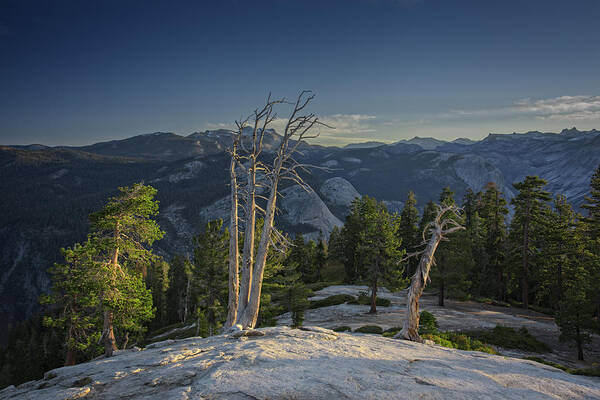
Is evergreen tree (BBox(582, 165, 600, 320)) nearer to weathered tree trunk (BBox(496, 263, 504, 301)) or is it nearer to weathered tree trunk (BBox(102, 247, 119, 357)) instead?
weathered tree trunk (BBox(496, 263, 504, 301))

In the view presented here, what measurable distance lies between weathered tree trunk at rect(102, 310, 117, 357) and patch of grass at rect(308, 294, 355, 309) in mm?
24243

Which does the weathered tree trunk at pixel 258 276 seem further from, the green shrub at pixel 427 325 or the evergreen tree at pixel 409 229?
the evergreen tree at pixel 409 229

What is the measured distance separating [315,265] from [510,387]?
57.8m

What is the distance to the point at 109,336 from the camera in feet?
42.8

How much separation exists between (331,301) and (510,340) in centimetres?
1890

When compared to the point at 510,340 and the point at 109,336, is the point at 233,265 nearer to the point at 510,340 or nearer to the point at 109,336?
the point at 109,336

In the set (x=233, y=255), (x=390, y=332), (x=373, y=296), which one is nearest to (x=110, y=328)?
(x=233, y=255)

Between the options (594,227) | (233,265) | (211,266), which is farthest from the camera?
(594,227)

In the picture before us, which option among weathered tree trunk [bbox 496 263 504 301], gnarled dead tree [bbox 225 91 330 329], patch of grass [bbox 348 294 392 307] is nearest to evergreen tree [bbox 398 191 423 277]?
weathered tree trunk [bbox 496 263 504 301]

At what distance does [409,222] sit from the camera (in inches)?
1984

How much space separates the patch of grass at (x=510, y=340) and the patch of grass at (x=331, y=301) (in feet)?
52.1

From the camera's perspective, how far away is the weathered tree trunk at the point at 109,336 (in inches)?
504

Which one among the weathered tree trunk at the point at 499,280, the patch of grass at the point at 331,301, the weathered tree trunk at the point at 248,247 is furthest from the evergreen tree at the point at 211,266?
the weathered tree trunk at the point at 499,280

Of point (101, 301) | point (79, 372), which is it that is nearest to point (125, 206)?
point (101, 301)
